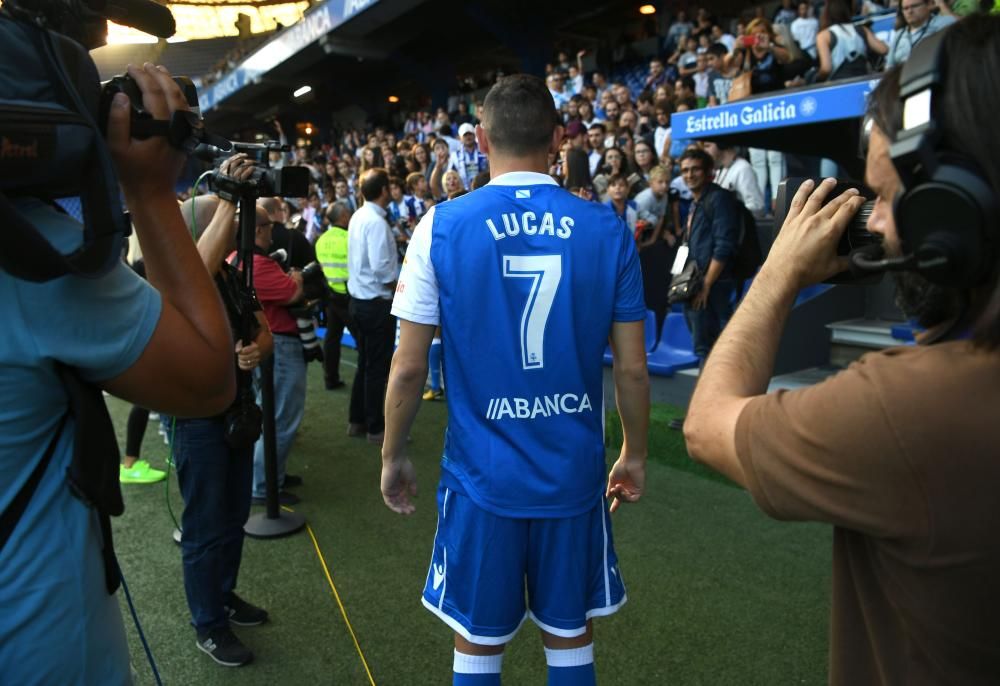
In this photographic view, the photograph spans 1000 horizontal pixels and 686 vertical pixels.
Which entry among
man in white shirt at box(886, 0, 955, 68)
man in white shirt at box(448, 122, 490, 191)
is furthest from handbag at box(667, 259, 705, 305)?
man in white shirt at box(448, 122, 490, 191)

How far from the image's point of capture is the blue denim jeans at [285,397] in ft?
13.7

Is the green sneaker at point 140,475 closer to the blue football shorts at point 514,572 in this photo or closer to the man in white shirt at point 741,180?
the blue football shorts at point 514,572

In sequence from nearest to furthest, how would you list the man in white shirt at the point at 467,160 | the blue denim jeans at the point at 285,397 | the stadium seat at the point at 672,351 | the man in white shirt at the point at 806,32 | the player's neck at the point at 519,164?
the player's neck at the point at 519,164 → the blue denim jeans at the point at 285,397 → the stadium seat at the point at 672,351 → the man in white shirt at the point at 806,32 → the man in white shirt at the point at 467,160

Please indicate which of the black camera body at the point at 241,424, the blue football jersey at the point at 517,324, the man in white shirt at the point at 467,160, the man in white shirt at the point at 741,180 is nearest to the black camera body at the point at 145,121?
the blue football jersey at the point at 517,324

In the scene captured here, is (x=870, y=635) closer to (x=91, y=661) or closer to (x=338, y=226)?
(x=91, y=661)

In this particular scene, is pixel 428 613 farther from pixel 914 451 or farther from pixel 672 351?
pixel 672 351

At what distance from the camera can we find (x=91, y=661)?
1.01 metres

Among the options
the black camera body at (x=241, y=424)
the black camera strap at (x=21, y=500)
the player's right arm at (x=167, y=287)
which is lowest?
the black camera body at (x=241, y=424)

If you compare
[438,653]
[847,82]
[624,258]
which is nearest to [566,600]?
[624,258]

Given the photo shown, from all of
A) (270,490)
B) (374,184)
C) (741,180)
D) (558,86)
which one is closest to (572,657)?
(270,490)

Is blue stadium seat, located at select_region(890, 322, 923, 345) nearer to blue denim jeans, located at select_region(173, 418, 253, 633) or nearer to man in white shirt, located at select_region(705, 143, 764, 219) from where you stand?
man in white shirt, located at select_region(705, 143, 764, 219)

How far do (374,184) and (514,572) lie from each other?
13.2 feet

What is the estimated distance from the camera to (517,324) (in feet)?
6.11

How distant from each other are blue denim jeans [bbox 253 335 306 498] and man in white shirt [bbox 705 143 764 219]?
4.08 metres
